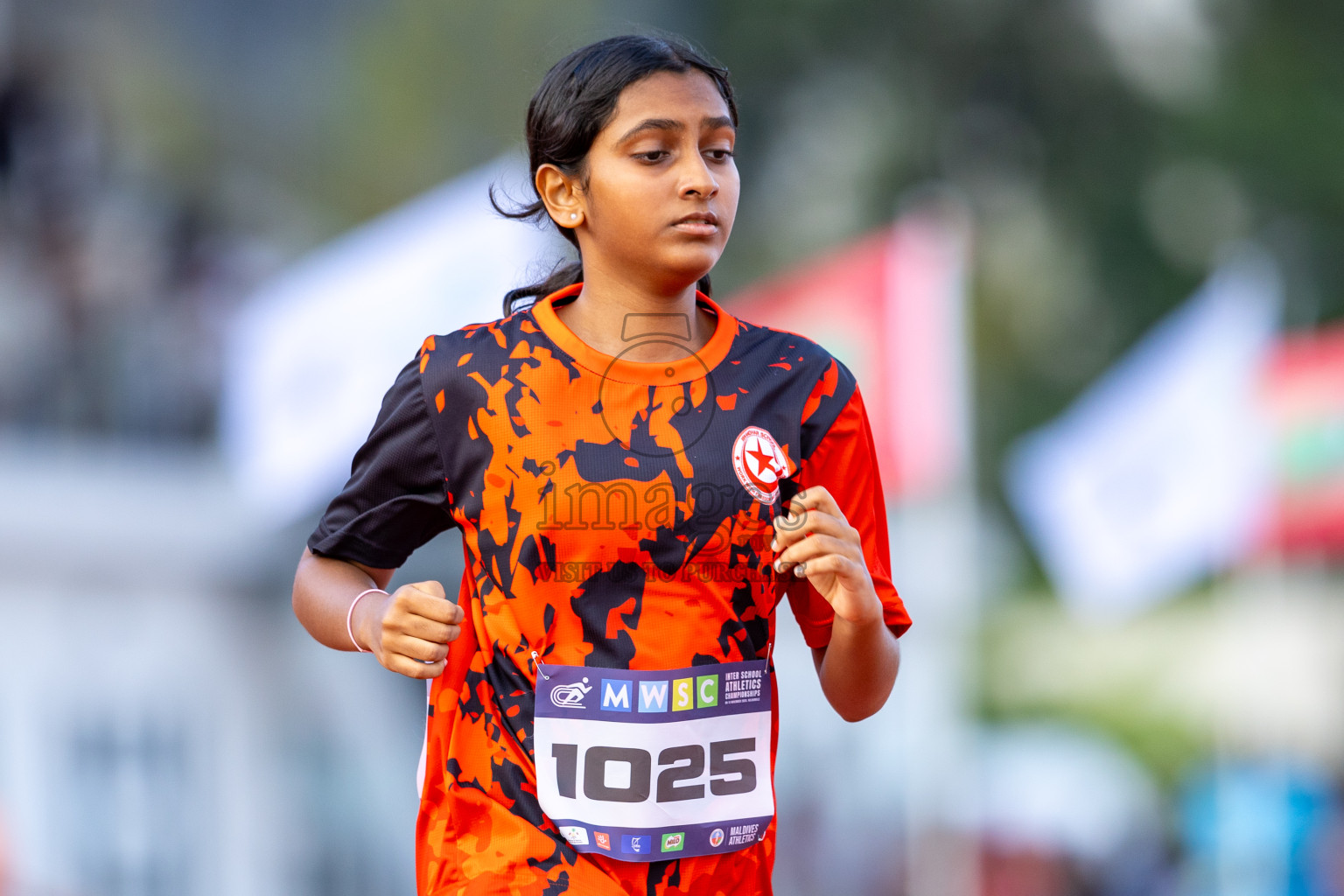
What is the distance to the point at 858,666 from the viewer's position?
2322 millimetres

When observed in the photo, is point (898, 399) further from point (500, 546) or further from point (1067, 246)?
point (1067, 246)

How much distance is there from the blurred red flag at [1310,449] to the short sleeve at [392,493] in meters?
8.68

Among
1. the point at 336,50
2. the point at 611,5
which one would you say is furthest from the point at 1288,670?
the point at 336,50

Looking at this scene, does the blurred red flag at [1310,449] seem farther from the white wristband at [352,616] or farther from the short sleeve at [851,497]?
the white wristband at [352,616]

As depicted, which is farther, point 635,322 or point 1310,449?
point 1310,449

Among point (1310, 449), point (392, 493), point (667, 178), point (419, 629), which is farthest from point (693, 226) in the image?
point (1310, 449)

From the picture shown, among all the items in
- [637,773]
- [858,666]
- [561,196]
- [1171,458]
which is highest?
[1171,458]

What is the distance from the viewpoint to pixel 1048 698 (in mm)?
20938

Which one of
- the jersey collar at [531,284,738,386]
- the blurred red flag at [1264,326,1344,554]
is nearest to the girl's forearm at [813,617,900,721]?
the jersey collar at [531,284,738,386]

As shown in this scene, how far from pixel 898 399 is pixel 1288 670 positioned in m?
12.3

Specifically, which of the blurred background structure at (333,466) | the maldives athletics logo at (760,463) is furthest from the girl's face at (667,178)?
the blurred background structure at (333,466)

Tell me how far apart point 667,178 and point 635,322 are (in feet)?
0.71

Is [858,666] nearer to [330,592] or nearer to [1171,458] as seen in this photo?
[330,592]

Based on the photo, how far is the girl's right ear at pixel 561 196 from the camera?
96.0 inches
